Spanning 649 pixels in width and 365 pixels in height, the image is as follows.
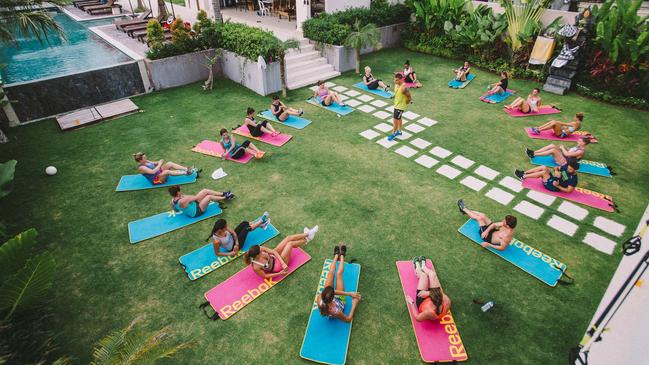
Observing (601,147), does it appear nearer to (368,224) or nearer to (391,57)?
(368,224)

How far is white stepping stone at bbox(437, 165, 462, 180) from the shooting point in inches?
346

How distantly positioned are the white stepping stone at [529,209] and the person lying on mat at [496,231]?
1.26m

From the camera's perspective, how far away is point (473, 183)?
850 cm

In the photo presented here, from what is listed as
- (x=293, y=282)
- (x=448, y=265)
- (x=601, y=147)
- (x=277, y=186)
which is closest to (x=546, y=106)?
(x=601, y=147)

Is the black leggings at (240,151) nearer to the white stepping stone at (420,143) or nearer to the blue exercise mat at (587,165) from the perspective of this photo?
the white stepping stone at (420,143)

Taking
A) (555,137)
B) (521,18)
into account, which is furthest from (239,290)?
(521,18)

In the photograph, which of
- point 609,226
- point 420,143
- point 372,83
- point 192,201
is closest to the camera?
point 609,226

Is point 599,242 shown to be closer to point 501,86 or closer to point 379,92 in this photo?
point 501,86

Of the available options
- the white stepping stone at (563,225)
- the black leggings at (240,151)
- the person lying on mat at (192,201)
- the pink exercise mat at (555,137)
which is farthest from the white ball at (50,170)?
the pink exercise mat at (555,137)

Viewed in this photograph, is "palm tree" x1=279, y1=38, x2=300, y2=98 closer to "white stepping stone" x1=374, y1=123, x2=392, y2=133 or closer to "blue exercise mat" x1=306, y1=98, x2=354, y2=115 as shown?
"blue exercise mat" x1=306, y1=98, x2=354, y2=115

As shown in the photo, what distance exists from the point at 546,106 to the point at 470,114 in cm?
281

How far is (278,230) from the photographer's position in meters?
7.20

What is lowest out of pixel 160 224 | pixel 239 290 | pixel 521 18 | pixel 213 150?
pixel 239 290

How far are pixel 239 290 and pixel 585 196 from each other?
8059 mm
